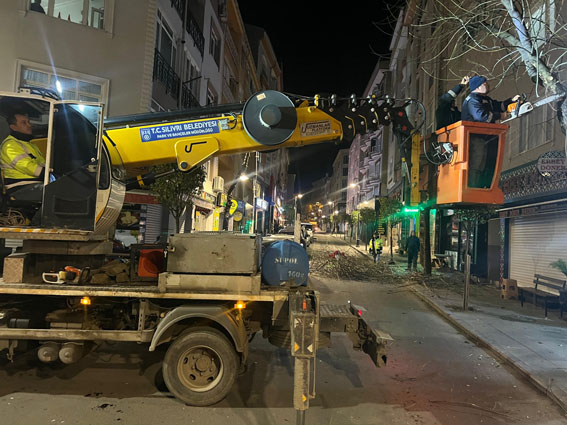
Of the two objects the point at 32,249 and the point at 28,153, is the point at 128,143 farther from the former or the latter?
the point at 32,249

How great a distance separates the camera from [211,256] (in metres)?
4.40

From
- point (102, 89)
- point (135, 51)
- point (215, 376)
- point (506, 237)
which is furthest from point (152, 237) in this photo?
point (506, 237)

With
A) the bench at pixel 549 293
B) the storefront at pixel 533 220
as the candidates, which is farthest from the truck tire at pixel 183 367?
the storefront at pixel 533 220

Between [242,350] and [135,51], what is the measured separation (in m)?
12.2

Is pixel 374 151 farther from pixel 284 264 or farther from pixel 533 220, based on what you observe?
pixel 284 264

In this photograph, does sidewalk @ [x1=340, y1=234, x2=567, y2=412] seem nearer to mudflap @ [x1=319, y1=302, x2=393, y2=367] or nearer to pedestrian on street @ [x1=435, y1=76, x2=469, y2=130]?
mudflap @ [x1=319, y1=302, x2=393, y2=367]

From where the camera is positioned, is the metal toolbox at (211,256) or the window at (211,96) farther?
the window at (211,96)

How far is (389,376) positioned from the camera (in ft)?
17.9

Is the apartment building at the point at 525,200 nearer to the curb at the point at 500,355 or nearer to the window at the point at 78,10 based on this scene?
the curb at the point at 500,355

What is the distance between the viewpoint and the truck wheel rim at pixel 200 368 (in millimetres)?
4414

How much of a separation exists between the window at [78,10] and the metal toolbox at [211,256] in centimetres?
1189

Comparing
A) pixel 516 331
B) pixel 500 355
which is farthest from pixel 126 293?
pixel 516 331

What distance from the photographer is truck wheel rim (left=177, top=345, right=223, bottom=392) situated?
174 inches

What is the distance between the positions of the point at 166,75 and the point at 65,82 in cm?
415
